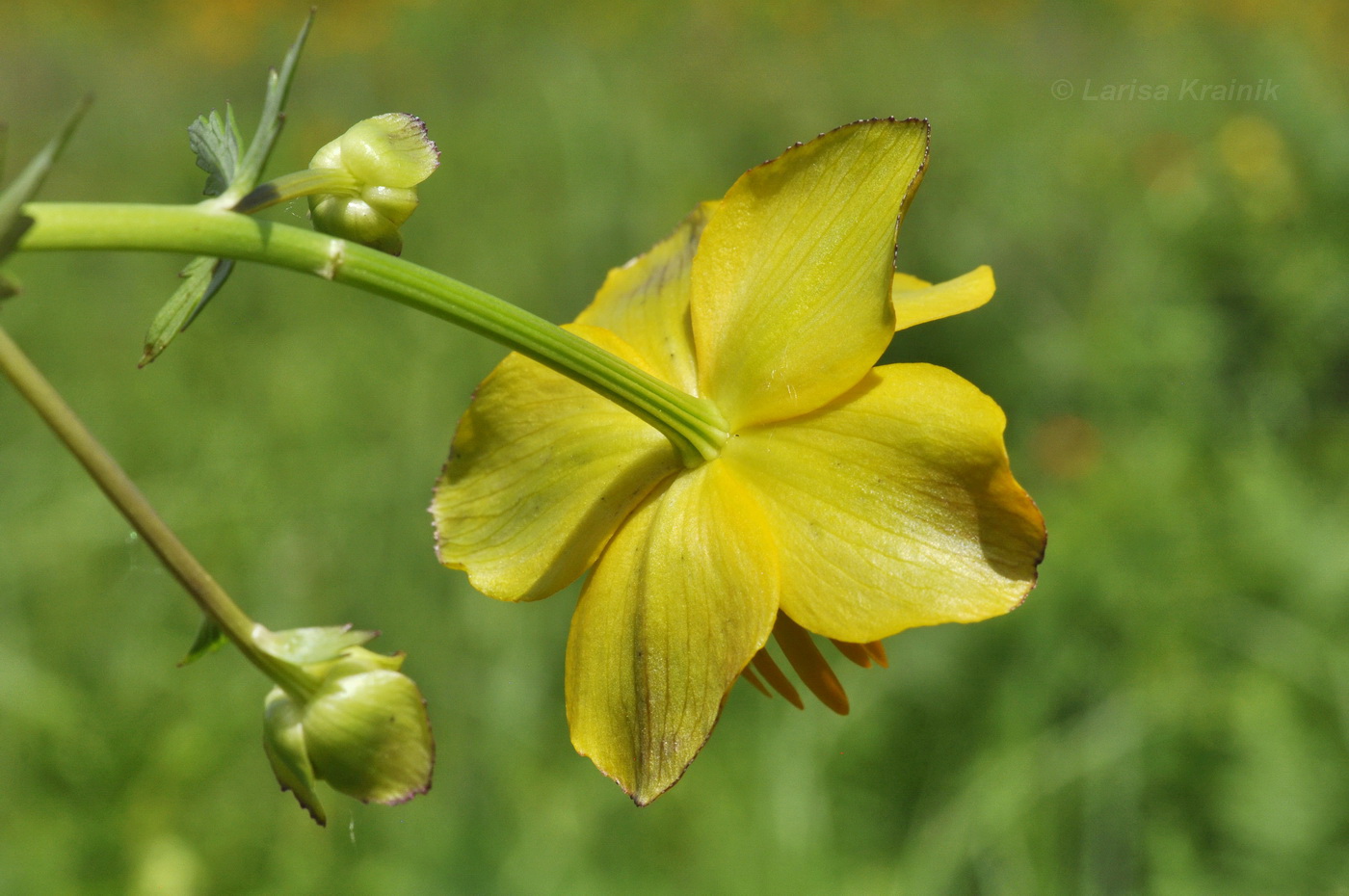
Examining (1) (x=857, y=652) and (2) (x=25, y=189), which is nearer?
(2) (x=25, y=189)

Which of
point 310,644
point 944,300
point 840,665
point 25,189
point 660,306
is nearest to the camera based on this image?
point 25,189

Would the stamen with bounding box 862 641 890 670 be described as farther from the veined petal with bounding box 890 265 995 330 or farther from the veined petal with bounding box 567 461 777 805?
the veined petal with bounding box 890 265 995 330

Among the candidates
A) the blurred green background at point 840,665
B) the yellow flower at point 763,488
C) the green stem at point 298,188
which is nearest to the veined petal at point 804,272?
the yellow flower at point 763,488

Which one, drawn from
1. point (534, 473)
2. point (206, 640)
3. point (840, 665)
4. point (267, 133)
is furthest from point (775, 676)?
point (840, 665)

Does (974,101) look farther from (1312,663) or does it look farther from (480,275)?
(1312,663)

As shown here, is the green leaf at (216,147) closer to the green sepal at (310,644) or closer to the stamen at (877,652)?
the green sepal at (310,644)

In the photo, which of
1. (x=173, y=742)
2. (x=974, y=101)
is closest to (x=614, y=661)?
(x=173, y=742)

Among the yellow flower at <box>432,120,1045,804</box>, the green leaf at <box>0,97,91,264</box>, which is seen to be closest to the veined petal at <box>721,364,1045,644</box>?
the yellow flower at <box>432,120,1045,804</box>

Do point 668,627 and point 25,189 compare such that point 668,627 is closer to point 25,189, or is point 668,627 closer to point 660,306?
point 660,306
